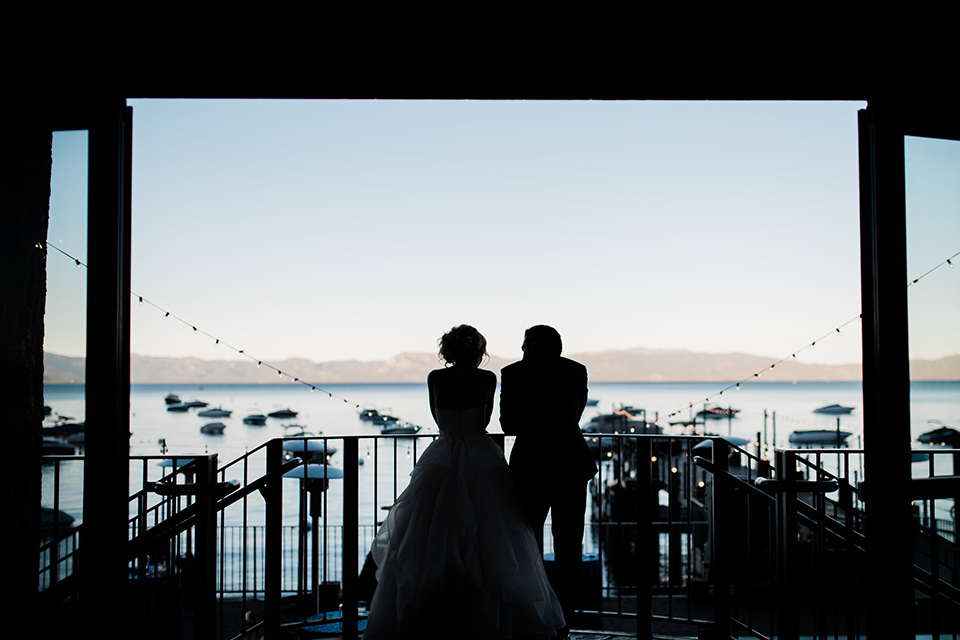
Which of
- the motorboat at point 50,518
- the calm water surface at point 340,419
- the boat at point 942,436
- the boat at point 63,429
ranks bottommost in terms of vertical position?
the calm water surface at point 340,419

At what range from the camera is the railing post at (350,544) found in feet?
12.0

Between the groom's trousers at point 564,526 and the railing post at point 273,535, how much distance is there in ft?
4.14

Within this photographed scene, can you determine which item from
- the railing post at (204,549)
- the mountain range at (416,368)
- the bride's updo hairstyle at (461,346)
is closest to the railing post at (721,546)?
the bride's updo hairstyle at (461,346)

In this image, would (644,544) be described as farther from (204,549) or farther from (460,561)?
(204,549)

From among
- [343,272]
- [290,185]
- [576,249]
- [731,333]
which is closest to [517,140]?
[290,185]

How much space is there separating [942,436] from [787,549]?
825mm

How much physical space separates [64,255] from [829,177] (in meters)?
14.8

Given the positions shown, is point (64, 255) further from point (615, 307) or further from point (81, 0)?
point (615, 307)

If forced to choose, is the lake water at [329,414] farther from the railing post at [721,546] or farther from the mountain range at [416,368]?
the mountain range at [416,368]

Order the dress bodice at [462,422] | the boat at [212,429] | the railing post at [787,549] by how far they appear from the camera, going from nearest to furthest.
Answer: the railing post at [787,549], the dress bodice at [462,422], the boat at [212,429]

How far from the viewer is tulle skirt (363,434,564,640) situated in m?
3.20

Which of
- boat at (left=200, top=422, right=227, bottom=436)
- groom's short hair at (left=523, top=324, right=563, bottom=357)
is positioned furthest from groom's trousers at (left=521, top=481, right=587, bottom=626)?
boat at (left=200, top=422, right=227, bottom=436)

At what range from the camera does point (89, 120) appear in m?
2.27

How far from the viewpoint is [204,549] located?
3041mm
